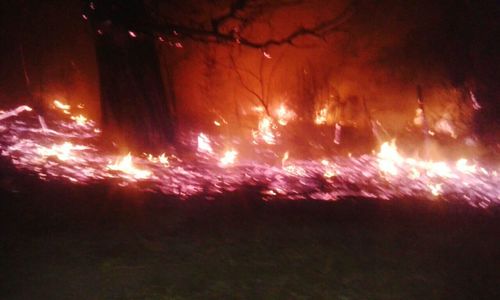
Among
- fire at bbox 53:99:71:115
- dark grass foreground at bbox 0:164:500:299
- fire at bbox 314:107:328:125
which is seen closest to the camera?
dark grass foreground at bbox 0:164:500:299

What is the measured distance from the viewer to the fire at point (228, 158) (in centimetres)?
982

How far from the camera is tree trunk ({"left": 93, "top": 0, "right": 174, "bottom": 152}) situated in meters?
9.02

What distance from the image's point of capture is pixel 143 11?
931 cm

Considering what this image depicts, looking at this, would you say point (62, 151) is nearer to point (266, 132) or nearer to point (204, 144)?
point (204, 144)

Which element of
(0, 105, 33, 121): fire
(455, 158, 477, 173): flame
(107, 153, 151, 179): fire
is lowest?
(107, 153, 151, 179): fire

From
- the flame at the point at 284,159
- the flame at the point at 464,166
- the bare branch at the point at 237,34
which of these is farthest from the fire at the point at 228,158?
the flame at the point at 464,166

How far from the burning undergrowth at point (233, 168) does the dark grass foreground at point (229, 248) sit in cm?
47

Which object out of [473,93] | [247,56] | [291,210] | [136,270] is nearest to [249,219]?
[291,210]

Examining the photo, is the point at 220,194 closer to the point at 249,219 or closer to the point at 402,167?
the point at 249,219

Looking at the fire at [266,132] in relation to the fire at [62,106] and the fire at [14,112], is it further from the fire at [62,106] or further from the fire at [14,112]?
the fire at [14,112]

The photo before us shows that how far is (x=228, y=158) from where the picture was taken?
33.2ft

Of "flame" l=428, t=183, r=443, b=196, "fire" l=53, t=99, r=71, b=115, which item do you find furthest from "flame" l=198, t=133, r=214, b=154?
"flame" l=428, t=183, r=443, b=196

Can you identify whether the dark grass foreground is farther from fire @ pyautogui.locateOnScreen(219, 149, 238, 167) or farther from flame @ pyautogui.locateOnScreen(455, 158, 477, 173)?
flame @ pyautogui.locateOnScreen(455, 158, 477, 173)

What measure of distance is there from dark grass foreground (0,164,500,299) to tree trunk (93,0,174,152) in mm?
1758
